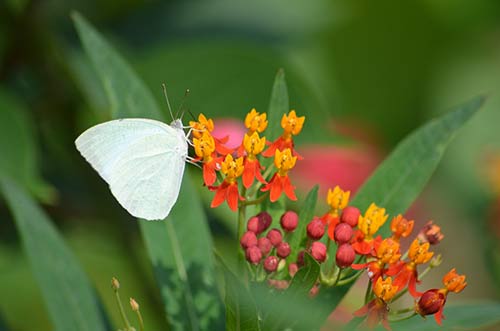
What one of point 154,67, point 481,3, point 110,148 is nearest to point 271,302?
point 110,148

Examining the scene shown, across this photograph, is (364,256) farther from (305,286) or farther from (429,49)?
(429,49)

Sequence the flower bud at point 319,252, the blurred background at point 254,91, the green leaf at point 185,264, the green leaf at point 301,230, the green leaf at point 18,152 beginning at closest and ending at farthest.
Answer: the flower bud at point 319,252, the green leaf at point 301,230, the green leaf at point 185,264, the green leaf at point 18,152, the blurred background at point 254,91

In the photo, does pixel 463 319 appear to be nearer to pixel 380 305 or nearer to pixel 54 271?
pixel 380 305

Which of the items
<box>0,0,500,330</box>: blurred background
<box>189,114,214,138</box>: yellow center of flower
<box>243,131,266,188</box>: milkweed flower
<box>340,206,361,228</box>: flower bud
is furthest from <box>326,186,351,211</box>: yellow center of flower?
<box>0,0,500,330</box>: blurred background

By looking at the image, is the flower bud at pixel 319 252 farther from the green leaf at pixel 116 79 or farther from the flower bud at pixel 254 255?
the green leaf at pixel 116 79

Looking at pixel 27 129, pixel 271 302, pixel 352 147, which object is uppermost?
pixel 27 129

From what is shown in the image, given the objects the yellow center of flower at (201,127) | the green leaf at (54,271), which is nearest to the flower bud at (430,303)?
the yellow center of flower at (201,127)

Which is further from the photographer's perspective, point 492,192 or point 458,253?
point 458,253
